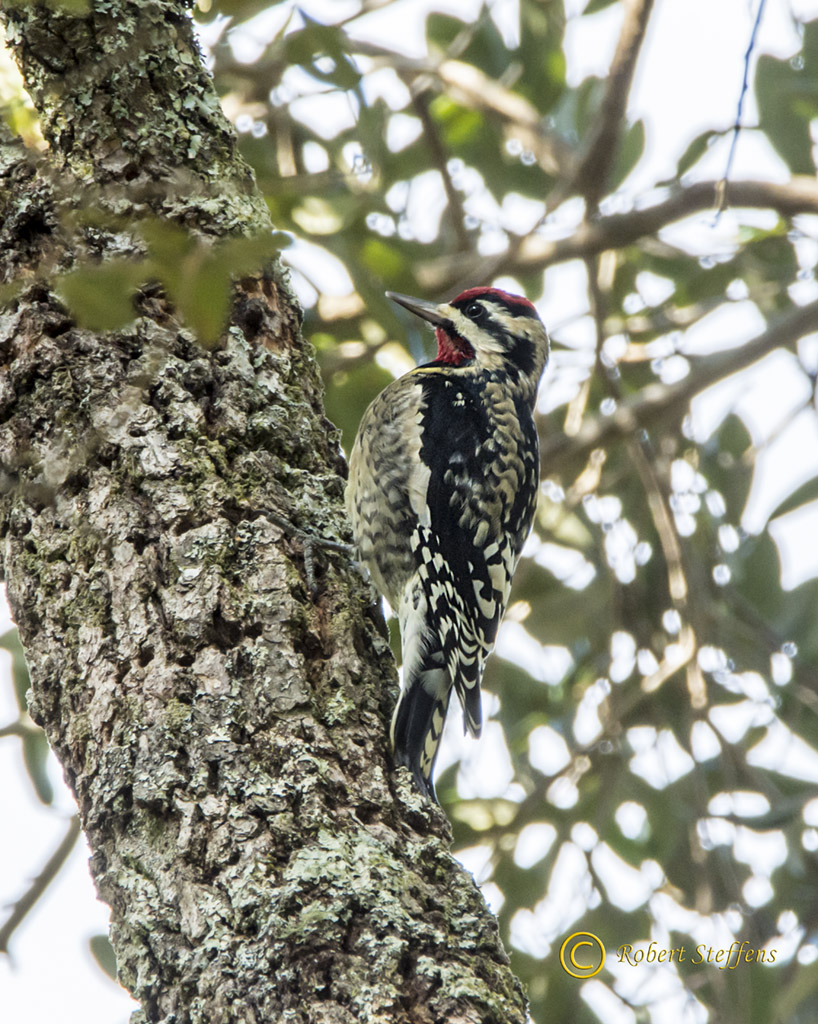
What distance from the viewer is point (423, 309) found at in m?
3.38

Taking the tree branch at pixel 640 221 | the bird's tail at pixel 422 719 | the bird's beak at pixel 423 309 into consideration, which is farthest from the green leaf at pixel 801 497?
the bird's tail at pixel 422 719

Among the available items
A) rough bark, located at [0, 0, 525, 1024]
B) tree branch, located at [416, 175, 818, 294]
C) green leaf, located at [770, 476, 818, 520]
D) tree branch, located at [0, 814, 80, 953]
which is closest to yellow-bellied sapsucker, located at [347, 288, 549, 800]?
rough bark, located at [0, 0, 525, 1024]

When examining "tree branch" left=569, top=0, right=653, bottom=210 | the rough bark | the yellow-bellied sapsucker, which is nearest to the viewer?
the rough bark

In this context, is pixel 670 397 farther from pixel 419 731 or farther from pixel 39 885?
pixel 39 885

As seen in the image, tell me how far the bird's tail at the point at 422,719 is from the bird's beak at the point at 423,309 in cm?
127

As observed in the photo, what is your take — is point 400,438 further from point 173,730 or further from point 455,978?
point 455,978

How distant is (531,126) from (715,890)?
268cm

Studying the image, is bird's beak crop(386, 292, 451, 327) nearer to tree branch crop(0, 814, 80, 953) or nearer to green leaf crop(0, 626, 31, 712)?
green leaf crop(0, 626, 31, 712)

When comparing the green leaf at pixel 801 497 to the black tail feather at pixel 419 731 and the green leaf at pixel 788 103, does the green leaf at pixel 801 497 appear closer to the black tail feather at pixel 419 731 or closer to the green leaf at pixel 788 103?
the green leaf at pixel 788 103

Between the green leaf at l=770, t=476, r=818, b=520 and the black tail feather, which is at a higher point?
the black tail feather

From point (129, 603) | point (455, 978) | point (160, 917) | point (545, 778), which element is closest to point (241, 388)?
point (129, 603)

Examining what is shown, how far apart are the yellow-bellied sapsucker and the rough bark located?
29 cm

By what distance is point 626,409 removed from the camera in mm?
3588

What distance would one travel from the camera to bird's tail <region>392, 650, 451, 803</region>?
5.90 feet
